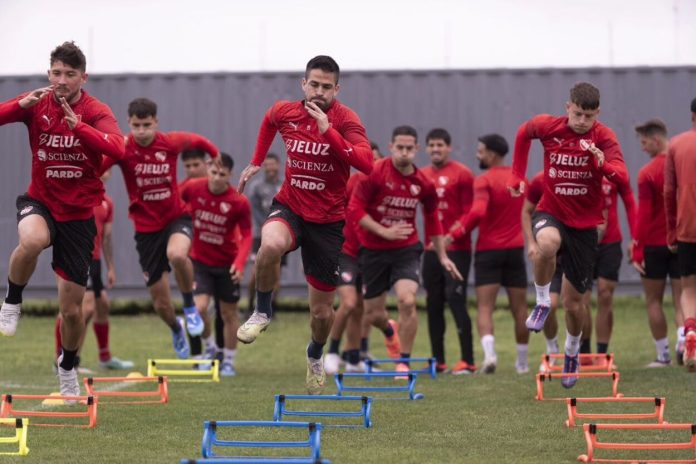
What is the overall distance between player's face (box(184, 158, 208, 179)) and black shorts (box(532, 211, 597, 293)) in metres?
5.03

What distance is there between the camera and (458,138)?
2141cm

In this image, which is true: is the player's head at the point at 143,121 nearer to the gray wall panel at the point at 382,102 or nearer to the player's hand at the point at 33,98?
the player's hand at the point at 33,98

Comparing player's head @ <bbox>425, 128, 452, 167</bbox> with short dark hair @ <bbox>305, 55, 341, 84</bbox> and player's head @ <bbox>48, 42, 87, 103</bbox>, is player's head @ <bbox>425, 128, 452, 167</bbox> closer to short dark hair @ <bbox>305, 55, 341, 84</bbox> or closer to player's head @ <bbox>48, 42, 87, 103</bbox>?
short dark hair @ <bbox>305, 55, 341, 84</bbox>

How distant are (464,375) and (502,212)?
6.42ft

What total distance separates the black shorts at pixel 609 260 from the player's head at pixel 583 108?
3638 mm

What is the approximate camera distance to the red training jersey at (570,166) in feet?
34.6

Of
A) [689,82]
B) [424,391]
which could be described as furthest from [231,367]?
[689,82]

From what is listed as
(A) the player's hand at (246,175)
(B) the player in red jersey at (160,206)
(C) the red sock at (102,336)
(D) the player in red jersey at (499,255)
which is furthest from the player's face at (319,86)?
(C) the red sock at (102,336)

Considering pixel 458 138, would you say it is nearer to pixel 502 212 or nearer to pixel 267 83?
pixel 267 83

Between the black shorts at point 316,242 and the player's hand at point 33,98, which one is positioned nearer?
the player's hand at point 33,98

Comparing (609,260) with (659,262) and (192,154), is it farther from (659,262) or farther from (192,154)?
(192,154)

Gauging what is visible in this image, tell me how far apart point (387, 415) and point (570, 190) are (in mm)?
2690

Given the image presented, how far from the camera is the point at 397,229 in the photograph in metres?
12.8

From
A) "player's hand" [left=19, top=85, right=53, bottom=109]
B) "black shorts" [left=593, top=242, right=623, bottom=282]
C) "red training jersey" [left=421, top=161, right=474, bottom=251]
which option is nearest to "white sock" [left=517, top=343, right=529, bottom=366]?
"black shorts" [left=593, top=242, right=623, bottom=282]
